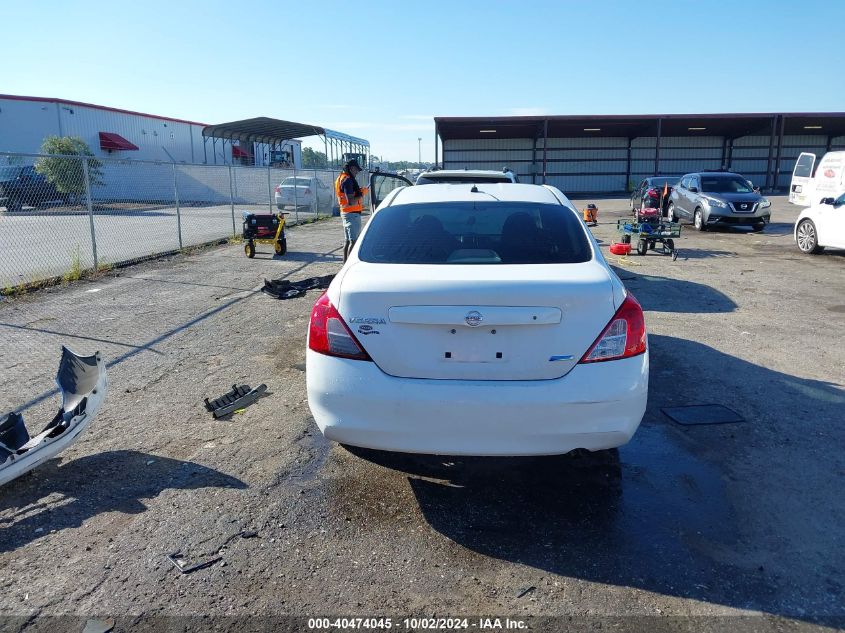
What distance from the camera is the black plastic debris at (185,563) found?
296 centimetres

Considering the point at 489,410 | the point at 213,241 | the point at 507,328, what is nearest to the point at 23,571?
the point at 489,410

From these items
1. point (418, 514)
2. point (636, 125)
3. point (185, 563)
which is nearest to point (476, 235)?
point (418, 514)

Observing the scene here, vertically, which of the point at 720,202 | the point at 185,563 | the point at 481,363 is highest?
the point at 720,202

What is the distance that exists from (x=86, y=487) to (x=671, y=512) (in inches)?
133

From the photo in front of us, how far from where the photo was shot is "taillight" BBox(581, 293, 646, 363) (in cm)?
320

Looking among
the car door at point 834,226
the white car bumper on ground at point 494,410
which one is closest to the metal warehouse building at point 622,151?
the car door at point 834,226

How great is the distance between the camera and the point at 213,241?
1609cm

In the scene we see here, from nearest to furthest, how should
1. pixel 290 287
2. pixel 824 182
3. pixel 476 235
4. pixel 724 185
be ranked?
pixel 476 235 < pixel 290 287 < pixel 824 182 < pixel 724 185

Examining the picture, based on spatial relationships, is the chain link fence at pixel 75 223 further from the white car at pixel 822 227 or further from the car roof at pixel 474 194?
the white car at pixel 822 227

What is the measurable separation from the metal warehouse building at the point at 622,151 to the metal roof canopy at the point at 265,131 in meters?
9.08

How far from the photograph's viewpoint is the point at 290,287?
9547 mm

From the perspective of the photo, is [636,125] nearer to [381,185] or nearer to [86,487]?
[381,185]

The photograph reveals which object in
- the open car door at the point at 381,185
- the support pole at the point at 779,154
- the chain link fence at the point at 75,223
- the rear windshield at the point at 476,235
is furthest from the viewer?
the support pole at the point at 779,154

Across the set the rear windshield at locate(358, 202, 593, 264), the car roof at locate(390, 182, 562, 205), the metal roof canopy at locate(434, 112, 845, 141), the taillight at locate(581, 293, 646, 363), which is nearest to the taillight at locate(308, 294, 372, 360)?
the rear windshield at locate(358, 202, 593, 264)
